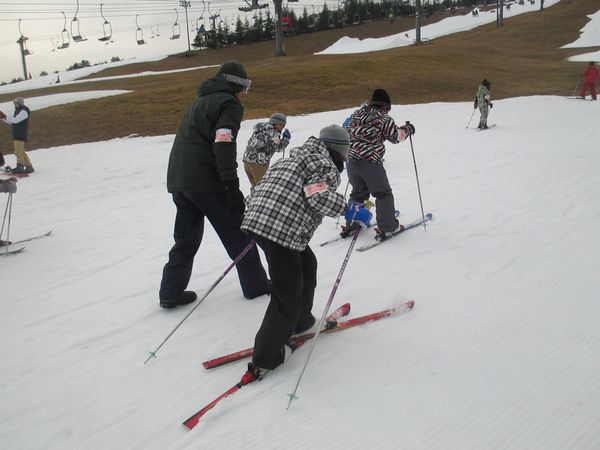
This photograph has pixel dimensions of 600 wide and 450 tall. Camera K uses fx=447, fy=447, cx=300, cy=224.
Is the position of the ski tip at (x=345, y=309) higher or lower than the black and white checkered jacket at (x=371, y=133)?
lower

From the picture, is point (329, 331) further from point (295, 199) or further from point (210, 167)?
point (210, 167)

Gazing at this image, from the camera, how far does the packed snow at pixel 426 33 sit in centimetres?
6062

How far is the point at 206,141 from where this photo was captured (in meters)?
4.24

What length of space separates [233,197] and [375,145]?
254 cm

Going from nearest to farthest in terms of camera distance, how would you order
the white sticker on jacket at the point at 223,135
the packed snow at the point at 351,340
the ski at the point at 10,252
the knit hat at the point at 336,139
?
the packed snow at the point at 351,340 < the knit hat at the point at 336,139 < the white sticker on jacket at the point at 223,135 < the ski at the point at 10,252

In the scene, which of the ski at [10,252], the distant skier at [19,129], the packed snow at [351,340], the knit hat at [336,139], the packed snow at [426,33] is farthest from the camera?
the packed snow at [426,33]

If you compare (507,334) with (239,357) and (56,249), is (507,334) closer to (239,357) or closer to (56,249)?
(239,357)

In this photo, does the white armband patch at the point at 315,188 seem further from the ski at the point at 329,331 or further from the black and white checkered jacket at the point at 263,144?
the black and white checkered jacket at the point at 263,144

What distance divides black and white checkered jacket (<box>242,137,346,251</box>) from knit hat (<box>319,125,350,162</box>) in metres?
0.14

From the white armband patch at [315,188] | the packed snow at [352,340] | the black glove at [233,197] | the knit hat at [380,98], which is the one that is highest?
the knit hat at [380,98]

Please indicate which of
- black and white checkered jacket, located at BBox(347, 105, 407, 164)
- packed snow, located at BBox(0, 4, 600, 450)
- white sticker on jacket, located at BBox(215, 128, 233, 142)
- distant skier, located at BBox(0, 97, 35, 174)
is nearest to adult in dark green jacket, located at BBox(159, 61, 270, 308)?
white sticker on jacket, located at BBox(215, 128, 233, 142)

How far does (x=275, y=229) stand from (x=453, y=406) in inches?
69.2

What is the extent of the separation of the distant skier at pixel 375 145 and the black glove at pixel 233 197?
6.95 ft

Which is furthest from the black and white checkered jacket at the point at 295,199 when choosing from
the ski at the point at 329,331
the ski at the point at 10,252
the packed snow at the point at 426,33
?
the packed snow at the point at 426,33
